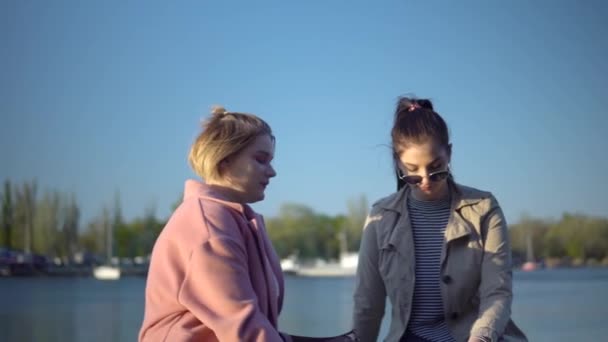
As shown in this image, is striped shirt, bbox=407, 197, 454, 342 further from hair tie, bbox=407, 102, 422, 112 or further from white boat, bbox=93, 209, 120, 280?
white boat, bbox=93, 209, 120, 280

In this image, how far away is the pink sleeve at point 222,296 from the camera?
170cm

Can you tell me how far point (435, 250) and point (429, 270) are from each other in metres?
0.07

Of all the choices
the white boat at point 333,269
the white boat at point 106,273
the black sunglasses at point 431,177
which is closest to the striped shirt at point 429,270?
the black sunglasses at point 431,177

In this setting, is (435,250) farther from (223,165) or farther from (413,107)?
(223,165)

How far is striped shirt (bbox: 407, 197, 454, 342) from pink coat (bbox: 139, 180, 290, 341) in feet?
2.03

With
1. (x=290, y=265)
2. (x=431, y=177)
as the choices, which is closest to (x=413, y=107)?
(x=431, y=177)

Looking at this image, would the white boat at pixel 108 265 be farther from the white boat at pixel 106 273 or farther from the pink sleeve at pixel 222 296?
the pink sleeve at pixel 222 296

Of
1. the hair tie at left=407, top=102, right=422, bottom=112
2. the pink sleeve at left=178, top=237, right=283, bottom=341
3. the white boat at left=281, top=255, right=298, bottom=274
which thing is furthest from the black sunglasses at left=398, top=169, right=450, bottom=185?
the white boat at left=281, top=255, right=298, bottom=274

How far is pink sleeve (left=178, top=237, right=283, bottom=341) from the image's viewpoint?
1.70m

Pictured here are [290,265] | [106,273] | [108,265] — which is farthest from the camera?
[290,265]

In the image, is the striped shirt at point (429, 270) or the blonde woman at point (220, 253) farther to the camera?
the striped shirt at point (429, 270)

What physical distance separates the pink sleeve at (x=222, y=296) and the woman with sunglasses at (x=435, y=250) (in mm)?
708

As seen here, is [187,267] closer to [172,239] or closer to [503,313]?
[172,239]

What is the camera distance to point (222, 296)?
5.63 feet
